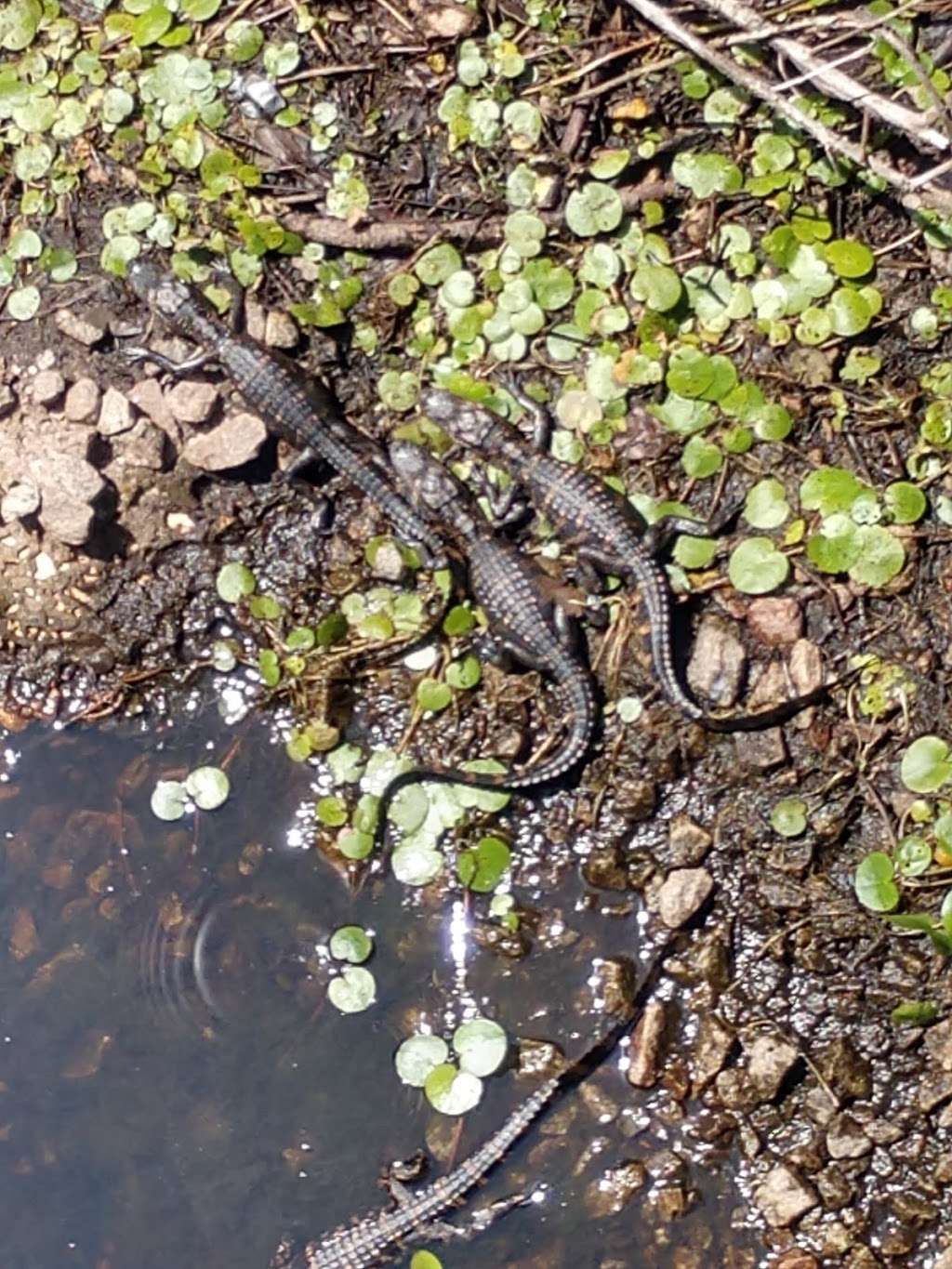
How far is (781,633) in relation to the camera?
559cm

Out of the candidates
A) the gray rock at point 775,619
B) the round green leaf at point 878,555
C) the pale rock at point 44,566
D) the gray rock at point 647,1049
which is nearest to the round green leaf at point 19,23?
the pale rock at point 44,566

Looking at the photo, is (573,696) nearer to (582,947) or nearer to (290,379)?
(582,947)

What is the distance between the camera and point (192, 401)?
6.03 m

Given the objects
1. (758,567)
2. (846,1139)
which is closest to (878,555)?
(758,567)

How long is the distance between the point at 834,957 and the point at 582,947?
104cm

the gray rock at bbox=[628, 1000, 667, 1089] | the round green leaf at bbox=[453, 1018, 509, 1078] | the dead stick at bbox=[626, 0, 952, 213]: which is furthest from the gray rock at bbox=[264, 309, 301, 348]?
the gray rock at bbox=[628, 1000, 667, 1089]

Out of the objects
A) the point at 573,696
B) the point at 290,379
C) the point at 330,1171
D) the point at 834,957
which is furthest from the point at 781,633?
the point at 330,1171

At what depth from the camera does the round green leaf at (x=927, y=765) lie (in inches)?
211

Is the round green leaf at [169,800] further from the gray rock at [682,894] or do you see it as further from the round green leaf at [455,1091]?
the gray rock at [682,894]

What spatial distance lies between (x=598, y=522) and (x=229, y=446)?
168 cm

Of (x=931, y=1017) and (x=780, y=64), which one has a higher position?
(x=780, y=64)

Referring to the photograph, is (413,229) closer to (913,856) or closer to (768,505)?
(768,505)

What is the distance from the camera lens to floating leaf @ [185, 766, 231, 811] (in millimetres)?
6016

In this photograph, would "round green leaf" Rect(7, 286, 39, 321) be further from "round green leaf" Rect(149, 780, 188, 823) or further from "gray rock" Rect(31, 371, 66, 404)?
"round green leaf" Rect(149, 780, 188, 823)
